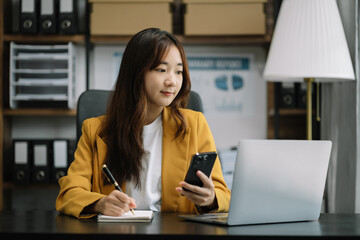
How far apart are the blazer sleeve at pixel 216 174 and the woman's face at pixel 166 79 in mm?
152

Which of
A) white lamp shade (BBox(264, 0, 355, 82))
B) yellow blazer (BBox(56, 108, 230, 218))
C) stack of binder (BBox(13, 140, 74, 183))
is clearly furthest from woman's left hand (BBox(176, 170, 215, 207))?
stack of binder (BBox(13, 140, 74, 183))

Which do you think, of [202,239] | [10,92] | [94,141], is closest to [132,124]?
[94,141]

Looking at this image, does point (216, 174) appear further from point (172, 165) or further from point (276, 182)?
point (276, 182)

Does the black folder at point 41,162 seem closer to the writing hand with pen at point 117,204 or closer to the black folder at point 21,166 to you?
the black folder at point 21,166

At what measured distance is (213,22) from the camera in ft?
8.48

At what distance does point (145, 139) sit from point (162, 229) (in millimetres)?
552

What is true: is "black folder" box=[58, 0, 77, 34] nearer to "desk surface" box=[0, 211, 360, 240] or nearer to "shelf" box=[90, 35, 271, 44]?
"shelf" box=[90, 35, 271, 44]

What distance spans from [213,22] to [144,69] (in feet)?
4.42

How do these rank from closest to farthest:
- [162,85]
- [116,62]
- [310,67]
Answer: [162,85] < [310,67] < [116,62]

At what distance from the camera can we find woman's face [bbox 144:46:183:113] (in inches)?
52.3

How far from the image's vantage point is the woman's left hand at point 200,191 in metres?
1.08

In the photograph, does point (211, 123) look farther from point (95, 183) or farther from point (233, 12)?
point (95, 183)

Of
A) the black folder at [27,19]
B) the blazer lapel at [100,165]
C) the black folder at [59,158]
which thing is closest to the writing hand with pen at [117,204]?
the blazer lapel at [100,165]

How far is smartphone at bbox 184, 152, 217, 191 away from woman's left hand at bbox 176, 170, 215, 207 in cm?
1
